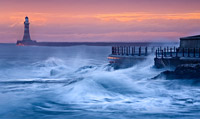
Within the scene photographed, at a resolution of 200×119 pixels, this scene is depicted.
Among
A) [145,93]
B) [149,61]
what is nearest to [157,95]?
[145,93]

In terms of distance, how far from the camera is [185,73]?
1866 cm

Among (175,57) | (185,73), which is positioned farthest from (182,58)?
(185,73)

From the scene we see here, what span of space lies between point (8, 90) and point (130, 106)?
7.57m

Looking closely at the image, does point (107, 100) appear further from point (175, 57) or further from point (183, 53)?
point (183, 53)

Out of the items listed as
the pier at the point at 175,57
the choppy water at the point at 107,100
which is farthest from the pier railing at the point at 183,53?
the choppy water at the point at 107,100

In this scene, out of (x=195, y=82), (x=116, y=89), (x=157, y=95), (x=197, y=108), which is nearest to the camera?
(x=197, y=108)

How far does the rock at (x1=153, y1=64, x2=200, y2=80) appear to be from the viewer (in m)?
18.4

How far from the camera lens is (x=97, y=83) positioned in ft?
56.9

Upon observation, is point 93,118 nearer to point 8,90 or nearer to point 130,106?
point 130,106

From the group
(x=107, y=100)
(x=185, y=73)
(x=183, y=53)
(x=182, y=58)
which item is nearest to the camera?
(x=107, y=100)

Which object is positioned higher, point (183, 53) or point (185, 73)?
point (183, 53)

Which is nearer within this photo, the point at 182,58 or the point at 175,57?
the point at 182,58

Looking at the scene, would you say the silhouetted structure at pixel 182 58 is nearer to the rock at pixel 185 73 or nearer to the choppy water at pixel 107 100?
the rock at pixel 185 73

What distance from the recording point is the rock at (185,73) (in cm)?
1844
